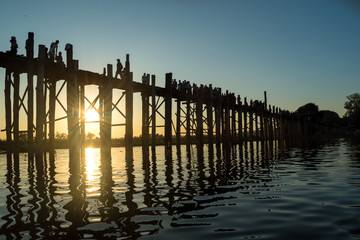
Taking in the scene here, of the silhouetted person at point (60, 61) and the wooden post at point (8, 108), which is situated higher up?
the silhouetted person at point (60, 61)

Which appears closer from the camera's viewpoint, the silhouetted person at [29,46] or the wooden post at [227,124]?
the silhouetted person at [29,46]

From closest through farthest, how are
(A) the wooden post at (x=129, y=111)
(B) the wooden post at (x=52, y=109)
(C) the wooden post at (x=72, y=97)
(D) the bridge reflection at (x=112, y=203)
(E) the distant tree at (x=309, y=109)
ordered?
1. (D) the bridge reflection at (x=112, y=203)
2. (C) the wooden post at (x=72, y=97)
3. (B) the wooden post at (x=52, y=109)
4. (A) the wooden post at (x=129, y=111)
5. (E) the distant tree at (x=309, y=109)

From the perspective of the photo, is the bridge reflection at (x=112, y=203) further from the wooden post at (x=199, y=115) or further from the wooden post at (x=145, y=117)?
the wooden post at (x=199, y=115)

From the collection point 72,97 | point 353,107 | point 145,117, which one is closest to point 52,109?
point 72,97

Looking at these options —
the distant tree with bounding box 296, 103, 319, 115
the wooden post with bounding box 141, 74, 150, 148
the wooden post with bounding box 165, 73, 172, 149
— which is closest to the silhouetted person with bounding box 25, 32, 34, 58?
the wooden post with bounding box 141, 74, 150, 148

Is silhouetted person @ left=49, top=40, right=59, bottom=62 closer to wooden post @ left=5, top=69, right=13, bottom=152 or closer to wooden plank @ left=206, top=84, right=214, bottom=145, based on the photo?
wooden post @ left=5, top=69, right=13, bottom=152

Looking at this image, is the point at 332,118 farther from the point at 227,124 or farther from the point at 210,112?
the point at 210,112

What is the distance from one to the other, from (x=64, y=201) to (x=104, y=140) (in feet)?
37.6

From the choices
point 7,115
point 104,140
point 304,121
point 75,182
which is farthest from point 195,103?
point 304,121

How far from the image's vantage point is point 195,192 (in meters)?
5.64

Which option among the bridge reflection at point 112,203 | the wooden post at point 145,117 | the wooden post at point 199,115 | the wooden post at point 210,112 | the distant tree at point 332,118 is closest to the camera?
the bridge reflection at point 112,203

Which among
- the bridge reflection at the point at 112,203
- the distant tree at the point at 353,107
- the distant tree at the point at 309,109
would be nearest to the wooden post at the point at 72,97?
the bridge reflection at the point at 112,203

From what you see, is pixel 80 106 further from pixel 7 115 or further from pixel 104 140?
pixel 7 115

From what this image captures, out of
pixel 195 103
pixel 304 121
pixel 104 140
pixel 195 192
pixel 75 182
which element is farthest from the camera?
pixel 304 121
